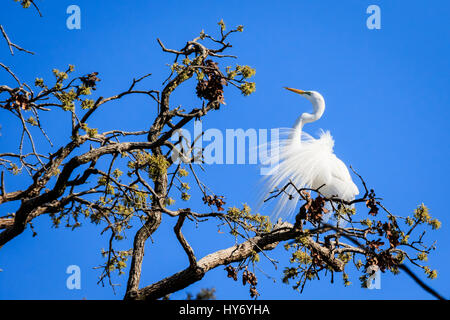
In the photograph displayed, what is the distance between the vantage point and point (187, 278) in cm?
487

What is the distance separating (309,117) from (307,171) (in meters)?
1.41

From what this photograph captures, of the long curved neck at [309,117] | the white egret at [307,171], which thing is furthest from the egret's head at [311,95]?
the white egret at [307,171]

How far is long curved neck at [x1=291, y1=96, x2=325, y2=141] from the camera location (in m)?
8.68

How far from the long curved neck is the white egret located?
0.19 meters

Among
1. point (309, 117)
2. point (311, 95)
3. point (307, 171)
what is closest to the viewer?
point (307, 171)

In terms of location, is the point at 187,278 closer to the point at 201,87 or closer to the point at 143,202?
the point at 143,202

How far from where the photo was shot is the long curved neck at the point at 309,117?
28.5 feet

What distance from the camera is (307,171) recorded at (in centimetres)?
779

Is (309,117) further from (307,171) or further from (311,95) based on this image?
(307,171)

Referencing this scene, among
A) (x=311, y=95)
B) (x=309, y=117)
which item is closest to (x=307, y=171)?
(x=309, y=117)

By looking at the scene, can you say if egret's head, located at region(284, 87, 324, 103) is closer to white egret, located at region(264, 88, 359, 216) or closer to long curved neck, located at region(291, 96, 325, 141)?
long curved neck, located at region(291, 96, 325, 141)

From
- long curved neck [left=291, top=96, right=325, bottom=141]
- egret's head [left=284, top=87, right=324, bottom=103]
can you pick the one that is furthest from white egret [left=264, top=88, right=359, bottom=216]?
egret's head [left=284, top=87, right=324, bottom=103]

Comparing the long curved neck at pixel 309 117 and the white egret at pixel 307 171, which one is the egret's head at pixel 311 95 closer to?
the long curved neck at pixel 309 117
